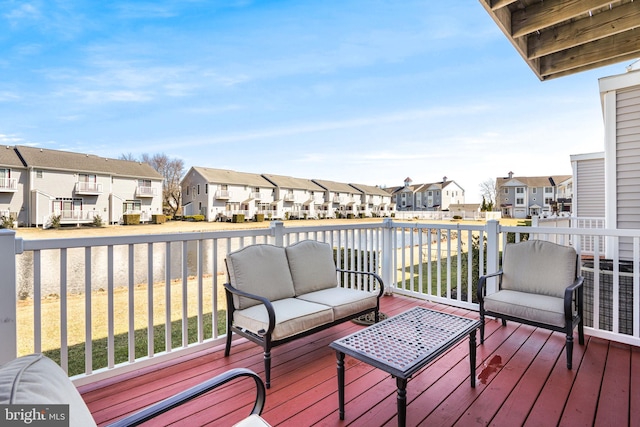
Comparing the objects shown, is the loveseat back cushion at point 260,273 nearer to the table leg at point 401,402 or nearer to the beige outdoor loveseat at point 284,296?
the beige outdoor loveseat at point 284,296

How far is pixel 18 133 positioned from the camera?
26.7m

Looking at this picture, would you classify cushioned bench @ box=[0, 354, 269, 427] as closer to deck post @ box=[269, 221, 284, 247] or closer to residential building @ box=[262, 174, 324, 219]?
deck post @ box=[269, 221, 284, 247]

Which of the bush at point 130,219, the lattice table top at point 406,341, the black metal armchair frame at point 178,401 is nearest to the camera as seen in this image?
the black metal armchair frame at point 178,401

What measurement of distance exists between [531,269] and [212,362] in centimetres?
326

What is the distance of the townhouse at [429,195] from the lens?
47094 millimetres

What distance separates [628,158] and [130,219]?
29.5m

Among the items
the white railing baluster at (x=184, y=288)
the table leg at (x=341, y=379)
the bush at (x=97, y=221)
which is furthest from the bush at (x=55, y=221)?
the table leg at (x=341, y=379)

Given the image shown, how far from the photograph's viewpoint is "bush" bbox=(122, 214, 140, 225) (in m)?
26.2

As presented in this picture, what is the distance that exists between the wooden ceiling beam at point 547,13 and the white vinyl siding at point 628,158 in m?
4.04

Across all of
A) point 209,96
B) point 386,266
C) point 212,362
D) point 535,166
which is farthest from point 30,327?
point 535,166

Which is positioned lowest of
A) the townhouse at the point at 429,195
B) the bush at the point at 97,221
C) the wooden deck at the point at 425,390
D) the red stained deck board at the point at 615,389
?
the wooden deck at the point at 425,390

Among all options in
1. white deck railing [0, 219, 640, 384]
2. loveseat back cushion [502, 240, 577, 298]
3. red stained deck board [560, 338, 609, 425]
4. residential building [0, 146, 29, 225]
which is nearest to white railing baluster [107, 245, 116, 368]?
white deck railing [0, 219, 640, 384]

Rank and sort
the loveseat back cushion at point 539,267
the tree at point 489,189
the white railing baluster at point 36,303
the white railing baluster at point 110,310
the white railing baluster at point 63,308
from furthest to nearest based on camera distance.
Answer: the tree at point 489,189 < the loveseat back cushion at point 539,267 < the white railing baluster at point 110,310 < the white railing baluster at point 63,308 < the white railing baluster at point 36,303

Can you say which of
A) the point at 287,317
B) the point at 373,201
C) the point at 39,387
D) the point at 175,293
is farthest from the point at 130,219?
the point at 373,201
